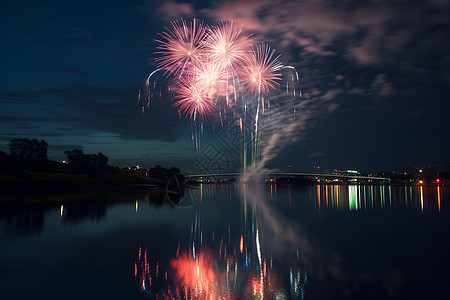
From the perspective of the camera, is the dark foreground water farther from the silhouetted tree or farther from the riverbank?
the silhouetted tree

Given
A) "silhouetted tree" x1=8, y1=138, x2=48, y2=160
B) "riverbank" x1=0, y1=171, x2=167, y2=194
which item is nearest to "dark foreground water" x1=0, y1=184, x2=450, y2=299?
"riverbank" x1=0, y1=171, x2=167, y2=194

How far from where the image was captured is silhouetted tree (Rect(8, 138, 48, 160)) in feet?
248

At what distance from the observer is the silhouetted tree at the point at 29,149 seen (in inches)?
2980

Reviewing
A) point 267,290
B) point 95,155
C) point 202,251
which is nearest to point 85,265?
point 202,251

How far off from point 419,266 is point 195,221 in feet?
47.1

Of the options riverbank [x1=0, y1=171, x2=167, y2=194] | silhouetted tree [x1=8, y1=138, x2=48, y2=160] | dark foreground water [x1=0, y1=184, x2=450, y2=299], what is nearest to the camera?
dark foreground water [x1=0, y1=184, x2=450, y2=299]

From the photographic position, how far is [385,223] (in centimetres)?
2123

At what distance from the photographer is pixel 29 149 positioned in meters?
77.4

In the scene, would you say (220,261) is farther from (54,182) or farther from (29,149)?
(29,149)

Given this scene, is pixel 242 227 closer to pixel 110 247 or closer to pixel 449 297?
pixel 110 247

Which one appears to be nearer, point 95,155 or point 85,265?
point 85,265

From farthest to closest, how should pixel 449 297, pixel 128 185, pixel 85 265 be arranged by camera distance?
pixel 128 185 → pixel 85 265 → pixel 449 297

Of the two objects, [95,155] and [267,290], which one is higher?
[95,155]

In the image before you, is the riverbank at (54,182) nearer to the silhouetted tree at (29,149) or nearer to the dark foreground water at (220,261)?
the silhouetted tree at (29,149)
